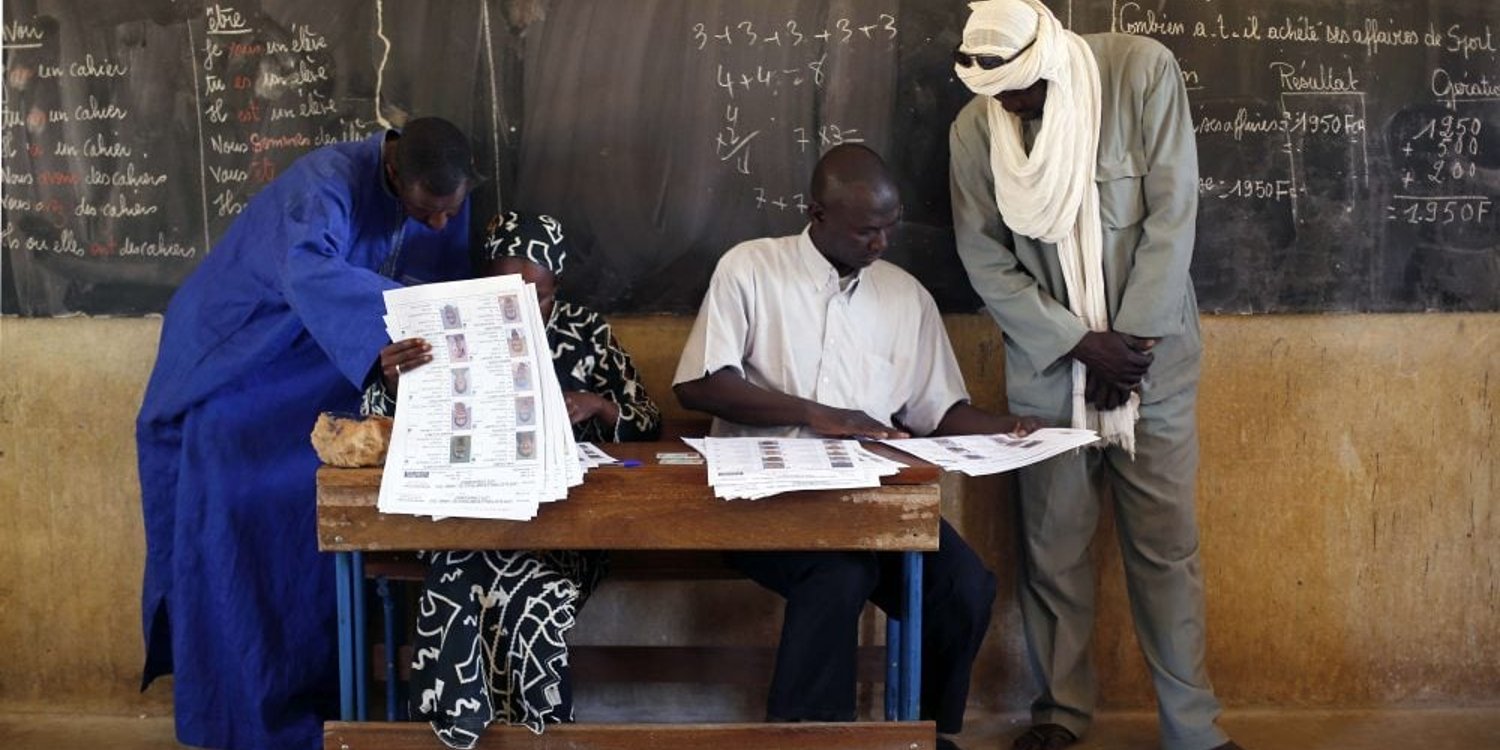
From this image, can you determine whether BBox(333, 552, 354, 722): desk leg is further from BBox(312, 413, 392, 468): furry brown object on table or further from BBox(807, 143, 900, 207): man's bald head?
BBox(807, 143, 900, 207): man's bald head

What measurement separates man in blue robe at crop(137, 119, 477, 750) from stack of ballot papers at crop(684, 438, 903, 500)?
94 centimetres

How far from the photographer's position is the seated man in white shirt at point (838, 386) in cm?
307

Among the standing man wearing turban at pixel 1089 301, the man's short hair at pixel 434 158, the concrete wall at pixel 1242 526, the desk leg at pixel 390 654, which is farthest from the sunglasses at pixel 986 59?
the desk leg at pixel 390 654

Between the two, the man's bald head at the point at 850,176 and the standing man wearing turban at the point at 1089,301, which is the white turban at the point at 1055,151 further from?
the man's bald head at the point at 850,176

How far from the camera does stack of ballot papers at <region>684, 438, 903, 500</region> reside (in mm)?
2803

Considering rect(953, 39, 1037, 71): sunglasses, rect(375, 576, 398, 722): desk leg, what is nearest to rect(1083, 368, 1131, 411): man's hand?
rect(953, 39, 1037, 71): sunglasses

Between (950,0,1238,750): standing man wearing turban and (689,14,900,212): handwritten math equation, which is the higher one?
(689,14,900,212): handwritten math equation

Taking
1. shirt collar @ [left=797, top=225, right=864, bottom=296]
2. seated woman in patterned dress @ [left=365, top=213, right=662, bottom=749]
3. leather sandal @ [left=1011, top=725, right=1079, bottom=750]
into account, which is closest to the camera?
seated woman in patterned dress @ [left=365, top=213, right=662, bottom=749]

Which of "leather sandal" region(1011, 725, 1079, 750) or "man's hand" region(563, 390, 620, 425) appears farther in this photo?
"leather sandal" region(1011, 725, 1079, 750)

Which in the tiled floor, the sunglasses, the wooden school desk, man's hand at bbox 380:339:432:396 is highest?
the sunglasses

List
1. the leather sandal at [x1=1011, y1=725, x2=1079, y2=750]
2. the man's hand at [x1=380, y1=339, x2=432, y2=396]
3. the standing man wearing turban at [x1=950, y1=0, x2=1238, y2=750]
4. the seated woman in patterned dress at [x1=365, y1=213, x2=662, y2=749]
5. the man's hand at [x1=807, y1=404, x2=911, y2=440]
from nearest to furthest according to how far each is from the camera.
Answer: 1. the man's hand at [x1=380, y1=339, x2=432, y2=396]
2. the seated woman in patterned dress at [x1=365, y1=213, x2=662, y2=749]
3. the man's hand at [x1=807, y1=404, x2=911, y2=440]
4. the standing man wearing turban at [x1=950, y1=0, x2=1238, y2=750]
5. the leather sandal at [x1=1011, y1=725, x2=1079, y2=750]

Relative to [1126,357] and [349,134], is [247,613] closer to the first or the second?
[349,134]

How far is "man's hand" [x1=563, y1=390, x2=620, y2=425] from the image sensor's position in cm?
320

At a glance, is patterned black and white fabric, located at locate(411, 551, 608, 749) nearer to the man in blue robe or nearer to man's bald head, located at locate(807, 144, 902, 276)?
the man in blue robe
